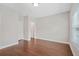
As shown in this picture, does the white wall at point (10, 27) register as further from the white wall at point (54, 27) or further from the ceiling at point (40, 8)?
the white wall at point (54, 27)

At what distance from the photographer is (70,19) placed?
1.19 metres

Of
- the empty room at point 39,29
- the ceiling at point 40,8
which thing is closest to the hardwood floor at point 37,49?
the empty room at point 39,29

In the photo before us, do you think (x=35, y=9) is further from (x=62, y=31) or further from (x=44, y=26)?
(x=62, y=31)

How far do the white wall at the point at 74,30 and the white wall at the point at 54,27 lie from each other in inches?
3.2

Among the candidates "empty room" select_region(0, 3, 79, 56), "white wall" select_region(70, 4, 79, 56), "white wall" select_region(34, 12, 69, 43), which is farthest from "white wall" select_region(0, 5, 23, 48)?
"white wall" select_region(70, 4, 79, 56)

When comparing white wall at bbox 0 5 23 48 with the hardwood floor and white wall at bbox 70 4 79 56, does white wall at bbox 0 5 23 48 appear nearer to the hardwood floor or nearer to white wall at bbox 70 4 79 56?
the hardwood floor

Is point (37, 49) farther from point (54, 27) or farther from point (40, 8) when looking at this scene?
point (40, 8)

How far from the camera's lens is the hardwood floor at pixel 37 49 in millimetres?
1171

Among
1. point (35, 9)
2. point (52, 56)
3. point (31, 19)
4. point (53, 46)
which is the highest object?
point (35, 9)

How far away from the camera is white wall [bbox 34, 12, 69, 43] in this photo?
1.20 meters

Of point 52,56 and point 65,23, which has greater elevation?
point 65,23

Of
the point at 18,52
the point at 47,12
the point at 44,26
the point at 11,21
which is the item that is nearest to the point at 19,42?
the point at 18,52

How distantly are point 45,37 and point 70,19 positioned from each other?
1.43ft

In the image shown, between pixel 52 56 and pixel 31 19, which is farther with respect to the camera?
pixel 31 19
